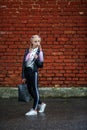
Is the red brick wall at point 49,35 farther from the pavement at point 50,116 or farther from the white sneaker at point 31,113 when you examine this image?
the white sneaker at point 31,113

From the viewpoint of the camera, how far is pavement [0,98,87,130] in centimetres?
732

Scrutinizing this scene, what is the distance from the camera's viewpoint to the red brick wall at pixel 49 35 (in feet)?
34.1

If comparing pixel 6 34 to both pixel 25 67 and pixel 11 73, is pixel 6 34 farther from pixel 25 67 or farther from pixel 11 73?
pixel 25 67

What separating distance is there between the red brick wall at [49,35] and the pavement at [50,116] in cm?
64

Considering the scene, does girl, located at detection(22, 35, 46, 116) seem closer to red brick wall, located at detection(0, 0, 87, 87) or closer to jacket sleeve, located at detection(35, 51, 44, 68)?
jacket sleeve, located at detection(35, 51, 44, 68)

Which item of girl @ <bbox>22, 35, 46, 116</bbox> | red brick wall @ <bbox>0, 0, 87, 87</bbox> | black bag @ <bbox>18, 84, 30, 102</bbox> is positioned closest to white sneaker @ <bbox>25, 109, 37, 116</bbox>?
girl @ <bbox>22, 35, 46, 116</bbox>

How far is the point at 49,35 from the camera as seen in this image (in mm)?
Result: 10406

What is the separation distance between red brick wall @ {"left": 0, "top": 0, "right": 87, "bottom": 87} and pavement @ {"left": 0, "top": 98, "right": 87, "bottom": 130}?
25.2 inches

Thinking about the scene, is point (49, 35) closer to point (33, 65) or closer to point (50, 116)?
point (33, 65)

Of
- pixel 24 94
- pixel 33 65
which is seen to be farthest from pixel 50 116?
pixel 33 65

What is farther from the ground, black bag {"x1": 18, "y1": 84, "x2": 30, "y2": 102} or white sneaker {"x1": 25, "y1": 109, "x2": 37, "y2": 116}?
black bag {"x1": 18, "y1": 84, "x2": 30, "y2": 102}

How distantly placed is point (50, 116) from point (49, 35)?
2.74 meters

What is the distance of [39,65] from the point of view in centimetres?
832

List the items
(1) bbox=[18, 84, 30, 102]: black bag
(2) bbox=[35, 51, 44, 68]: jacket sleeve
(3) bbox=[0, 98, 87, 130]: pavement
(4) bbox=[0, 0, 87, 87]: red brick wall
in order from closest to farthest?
1. (3) bbox=[0, 98, 87, 130]: pavement
2. (2) bbox=[35, 51, 44, 68]: jacket sleeve
3. (1) bbox=[18, 84, 30, 102]: black bag
4. (4) bbox=[0, 0, 87, 87]: red brick wall
